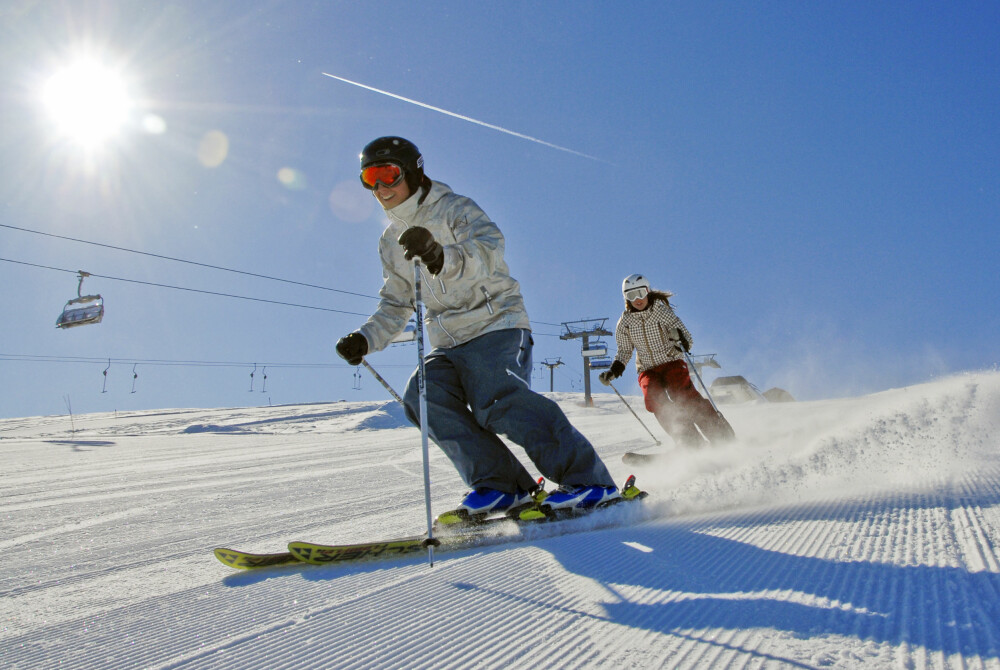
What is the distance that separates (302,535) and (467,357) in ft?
3.49

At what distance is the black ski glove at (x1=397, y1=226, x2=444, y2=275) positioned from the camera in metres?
1.98

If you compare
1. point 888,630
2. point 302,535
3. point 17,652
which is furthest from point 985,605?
point 302,535

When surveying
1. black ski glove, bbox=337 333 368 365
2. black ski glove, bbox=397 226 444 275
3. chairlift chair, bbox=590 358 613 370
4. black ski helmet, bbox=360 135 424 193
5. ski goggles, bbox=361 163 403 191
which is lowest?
black ski glove, bbox=337 333 368 365

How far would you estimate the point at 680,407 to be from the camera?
14.6ft

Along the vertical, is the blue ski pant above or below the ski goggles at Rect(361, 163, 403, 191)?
below

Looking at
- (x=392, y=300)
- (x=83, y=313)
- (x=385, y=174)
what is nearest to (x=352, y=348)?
(x=392, y=300)

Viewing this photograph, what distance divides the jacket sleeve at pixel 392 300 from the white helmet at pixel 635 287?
253cm

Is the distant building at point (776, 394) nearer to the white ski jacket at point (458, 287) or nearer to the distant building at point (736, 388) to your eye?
the distant building at point (736, 388)

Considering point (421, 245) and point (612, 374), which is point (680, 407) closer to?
point (612, 374)

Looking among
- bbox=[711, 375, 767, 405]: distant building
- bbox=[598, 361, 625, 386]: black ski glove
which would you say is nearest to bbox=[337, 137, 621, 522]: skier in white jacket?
bbox=[598, 361, 625, 386]: black ski glove

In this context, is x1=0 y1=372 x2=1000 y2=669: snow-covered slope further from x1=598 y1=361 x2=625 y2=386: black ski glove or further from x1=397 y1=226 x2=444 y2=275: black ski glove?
x1=598 y1=361 x2=625 y2=386: black ski glove

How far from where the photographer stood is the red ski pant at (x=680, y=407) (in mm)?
4336

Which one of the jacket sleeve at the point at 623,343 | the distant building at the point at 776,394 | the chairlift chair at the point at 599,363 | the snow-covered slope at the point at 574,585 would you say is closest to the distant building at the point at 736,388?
the distant building at the point at 776,394

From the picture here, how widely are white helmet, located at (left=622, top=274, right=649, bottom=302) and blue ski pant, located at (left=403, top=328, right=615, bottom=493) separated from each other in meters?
2.40
